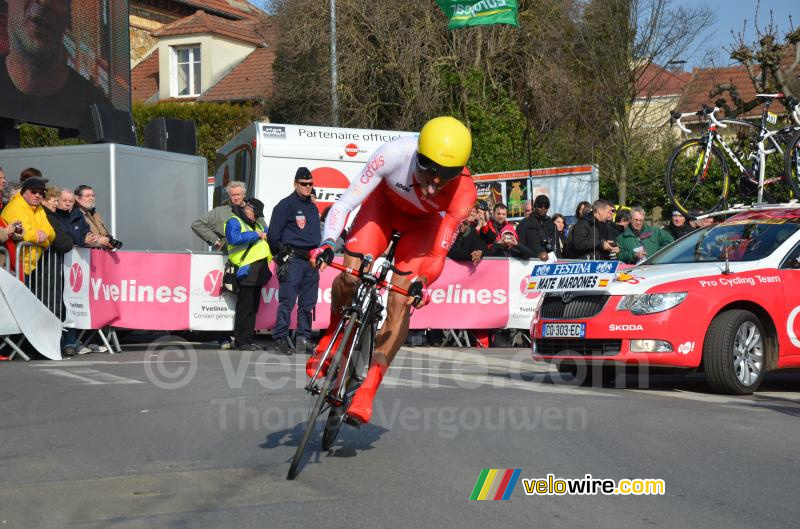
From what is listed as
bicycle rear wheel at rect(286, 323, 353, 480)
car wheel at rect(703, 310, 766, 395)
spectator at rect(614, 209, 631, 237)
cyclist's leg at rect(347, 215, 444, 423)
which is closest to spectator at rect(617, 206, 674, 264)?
spectator at rect(614, 209, 631, 237)

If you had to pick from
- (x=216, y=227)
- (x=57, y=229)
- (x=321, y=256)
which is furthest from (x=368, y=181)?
(x=216, y=227)

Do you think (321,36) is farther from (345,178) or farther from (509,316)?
(509,316)

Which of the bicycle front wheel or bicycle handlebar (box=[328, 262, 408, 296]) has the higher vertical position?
the bicycle front wheel

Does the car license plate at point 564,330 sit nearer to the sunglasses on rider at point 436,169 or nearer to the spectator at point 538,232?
the sunglasses on rider at point 436,169

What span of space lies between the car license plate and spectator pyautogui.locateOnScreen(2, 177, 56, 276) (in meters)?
6.20

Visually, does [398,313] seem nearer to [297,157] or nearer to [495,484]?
[495,484]

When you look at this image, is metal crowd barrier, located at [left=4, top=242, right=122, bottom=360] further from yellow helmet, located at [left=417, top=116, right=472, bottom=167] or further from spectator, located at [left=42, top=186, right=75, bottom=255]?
yellow helmet, located at [left=417, top=116, right=472, bottom=167]

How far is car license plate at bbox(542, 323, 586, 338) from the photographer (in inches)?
436

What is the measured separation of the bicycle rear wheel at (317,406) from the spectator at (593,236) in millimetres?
10069

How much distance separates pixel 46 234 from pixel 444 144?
26.2 ft

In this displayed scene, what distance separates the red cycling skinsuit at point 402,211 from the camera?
7270mm

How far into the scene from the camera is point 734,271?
10922 millimetres

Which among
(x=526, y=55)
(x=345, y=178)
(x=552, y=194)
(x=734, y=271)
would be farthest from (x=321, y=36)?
(x=734, y=271)

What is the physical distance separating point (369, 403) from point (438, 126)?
5.90 feet
